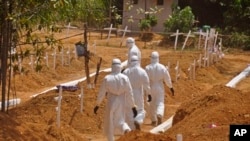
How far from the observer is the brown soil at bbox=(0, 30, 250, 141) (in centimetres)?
998

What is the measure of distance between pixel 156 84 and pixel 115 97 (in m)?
3.79

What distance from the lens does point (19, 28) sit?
35.8 feet

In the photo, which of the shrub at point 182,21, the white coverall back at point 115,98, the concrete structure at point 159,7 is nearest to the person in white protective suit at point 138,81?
the white coverall back at point 115,98

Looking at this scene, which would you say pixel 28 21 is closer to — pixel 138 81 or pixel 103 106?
pixel 138 81

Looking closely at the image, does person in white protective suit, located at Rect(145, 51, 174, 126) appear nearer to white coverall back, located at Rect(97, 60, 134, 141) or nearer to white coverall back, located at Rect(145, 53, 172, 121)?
white coverall back, located at Rect(145, 53, 172, 121)

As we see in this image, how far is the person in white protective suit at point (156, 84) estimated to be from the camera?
15859 millimetres

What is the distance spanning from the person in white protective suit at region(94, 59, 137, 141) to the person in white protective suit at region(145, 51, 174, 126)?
3334 millimetres

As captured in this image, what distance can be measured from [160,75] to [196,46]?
1938 cm

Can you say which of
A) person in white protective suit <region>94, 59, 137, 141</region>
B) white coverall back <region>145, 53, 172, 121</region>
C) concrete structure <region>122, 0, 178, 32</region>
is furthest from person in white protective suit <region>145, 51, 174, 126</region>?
concrete structure <region>122, 0, 178, 32</region>

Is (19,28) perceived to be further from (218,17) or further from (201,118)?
(218,17)

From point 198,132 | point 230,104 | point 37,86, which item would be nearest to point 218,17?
point 37,86

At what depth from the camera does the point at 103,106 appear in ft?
52.1

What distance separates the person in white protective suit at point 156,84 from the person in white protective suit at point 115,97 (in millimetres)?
3334

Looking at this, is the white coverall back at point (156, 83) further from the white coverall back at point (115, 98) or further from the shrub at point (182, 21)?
the shrub at point (182, 21)
